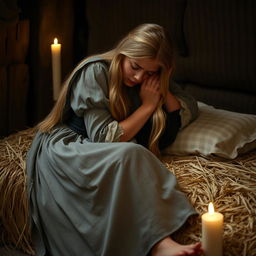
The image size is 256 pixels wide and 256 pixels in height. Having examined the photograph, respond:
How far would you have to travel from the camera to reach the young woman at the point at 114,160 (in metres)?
1.86

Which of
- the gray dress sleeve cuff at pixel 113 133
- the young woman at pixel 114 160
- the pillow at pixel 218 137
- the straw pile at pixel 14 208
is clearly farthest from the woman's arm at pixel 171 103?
the straw pile at pixel 14 208

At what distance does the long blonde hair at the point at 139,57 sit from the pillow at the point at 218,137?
120 millimetres

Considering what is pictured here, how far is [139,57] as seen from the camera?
208 cm

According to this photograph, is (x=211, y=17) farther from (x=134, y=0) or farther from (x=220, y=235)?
(x=220, y=235)

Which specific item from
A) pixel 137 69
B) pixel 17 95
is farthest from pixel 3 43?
pixel 137 69

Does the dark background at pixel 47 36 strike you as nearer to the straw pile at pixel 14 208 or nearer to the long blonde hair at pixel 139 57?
the long blonde hair at pixel 139 57

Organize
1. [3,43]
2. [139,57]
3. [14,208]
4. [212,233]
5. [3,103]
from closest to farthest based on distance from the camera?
[212,233], [139,57], [14,208], [3,43], [3,103]

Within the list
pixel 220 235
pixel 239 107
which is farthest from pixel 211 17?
pixel 220 235

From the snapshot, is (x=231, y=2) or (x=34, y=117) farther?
(x=34, y=117)

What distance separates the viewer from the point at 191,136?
227cm

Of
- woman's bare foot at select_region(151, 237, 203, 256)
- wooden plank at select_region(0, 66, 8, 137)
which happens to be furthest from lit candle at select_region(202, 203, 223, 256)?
wooden plank at select_region(0, 66, 8, 137)

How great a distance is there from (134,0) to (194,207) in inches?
53.6

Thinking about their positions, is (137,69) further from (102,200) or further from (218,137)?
(102,200)

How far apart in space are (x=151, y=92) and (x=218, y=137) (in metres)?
0.31
